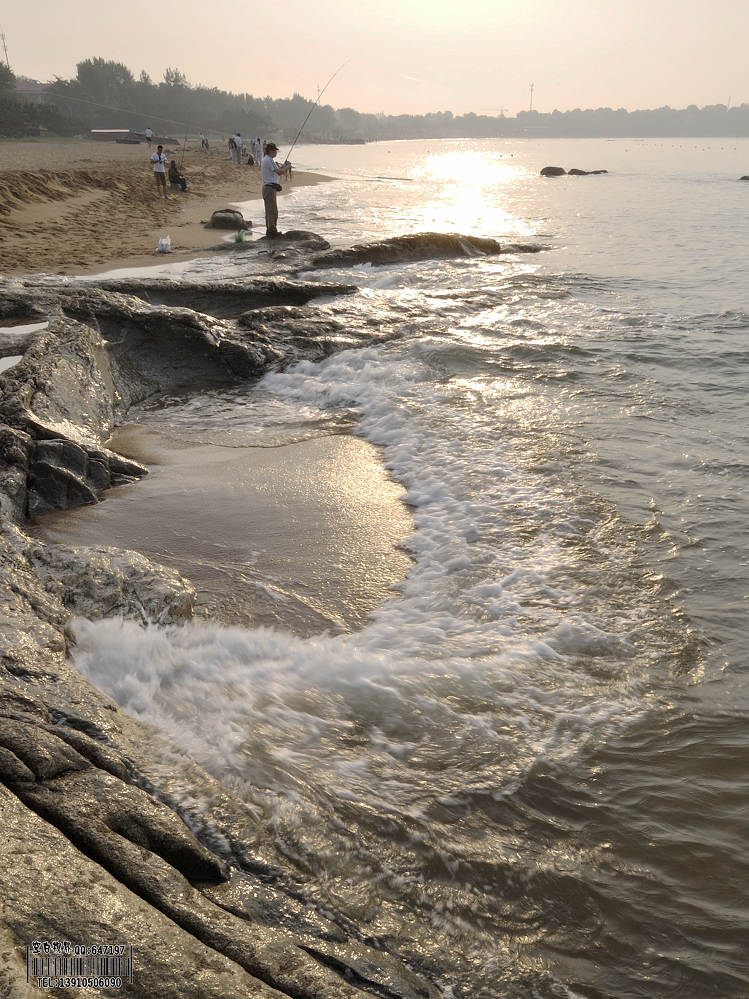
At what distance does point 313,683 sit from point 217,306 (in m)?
6.99

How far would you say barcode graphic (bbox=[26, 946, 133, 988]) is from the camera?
1226mm

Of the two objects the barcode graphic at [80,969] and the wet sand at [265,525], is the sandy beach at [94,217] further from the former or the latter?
the barcode graphic at [80,969]

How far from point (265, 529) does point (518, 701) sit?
74.9 inches

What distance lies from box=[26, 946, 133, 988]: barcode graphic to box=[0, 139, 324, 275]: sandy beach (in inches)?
435

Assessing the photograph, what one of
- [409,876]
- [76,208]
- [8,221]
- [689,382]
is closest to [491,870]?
[409,876]

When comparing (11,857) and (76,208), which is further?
(76,208)

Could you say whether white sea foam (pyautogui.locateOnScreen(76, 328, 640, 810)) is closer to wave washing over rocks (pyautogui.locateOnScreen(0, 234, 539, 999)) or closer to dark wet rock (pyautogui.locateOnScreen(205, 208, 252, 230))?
wave washing over rocks (pyautogui.locateOnScreen(0, 234, 539, 999))

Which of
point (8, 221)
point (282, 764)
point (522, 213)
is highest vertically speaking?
point (522, 213)

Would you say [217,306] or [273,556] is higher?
[217,306]

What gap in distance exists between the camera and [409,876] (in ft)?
7.11

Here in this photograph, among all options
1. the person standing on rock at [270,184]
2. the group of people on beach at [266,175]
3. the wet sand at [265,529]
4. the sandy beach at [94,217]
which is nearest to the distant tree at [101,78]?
the group of people on beach at [266,175]

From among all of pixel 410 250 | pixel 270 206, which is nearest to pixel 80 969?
pixel 410 250

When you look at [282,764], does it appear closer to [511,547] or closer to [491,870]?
[491,870]

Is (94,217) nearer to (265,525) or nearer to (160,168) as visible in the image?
(160,168)
